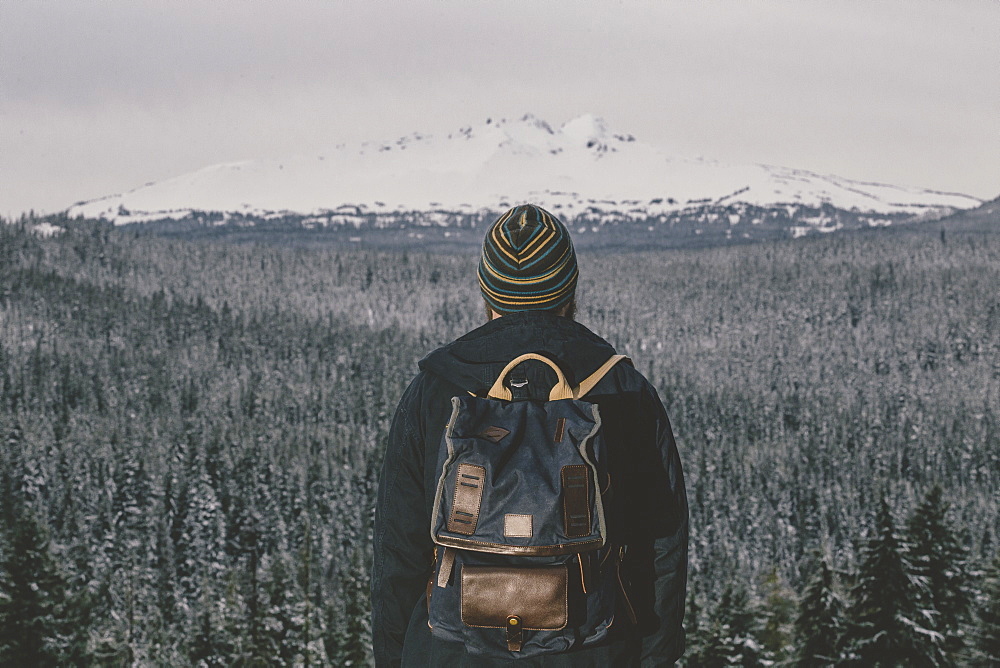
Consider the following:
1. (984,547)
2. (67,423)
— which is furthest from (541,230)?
(67,423)

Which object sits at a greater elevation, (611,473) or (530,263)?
(530,263)

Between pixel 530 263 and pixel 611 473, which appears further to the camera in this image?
pixel 530 263

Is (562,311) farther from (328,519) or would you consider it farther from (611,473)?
(328,519)

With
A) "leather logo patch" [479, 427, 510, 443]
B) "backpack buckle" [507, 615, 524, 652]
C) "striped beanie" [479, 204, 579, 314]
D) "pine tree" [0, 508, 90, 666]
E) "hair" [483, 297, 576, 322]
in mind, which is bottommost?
"pine tree" [0, 508, 90, 666]

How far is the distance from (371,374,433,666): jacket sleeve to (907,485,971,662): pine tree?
17226 mm

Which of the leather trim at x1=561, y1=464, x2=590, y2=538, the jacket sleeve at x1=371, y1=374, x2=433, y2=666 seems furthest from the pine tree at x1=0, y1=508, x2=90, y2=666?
the leather trim at x1=561, y1=464, x2=590, y2=538

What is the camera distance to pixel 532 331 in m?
4.16

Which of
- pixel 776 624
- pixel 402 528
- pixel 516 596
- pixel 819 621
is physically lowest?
pixel 776 624

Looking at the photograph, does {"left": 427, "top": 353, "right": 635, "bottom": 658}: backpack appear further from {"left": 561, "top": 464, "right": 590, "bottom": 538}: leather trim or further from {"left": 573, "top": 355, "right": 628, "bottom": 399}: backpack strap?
{"left": 573, "top": 355, "right": 628, "bottom": 399}: backpack strap

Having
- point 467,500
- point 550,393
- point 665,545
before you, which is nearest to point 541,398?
point 550,393

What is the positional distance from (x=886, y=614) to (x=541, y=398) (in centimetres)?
1683

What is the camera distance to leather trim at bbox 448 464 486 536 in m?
3.75

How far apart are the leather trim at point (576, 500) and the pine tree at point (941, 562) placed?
17446 millimetres

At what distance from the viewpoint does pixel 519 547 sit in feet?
12.1
